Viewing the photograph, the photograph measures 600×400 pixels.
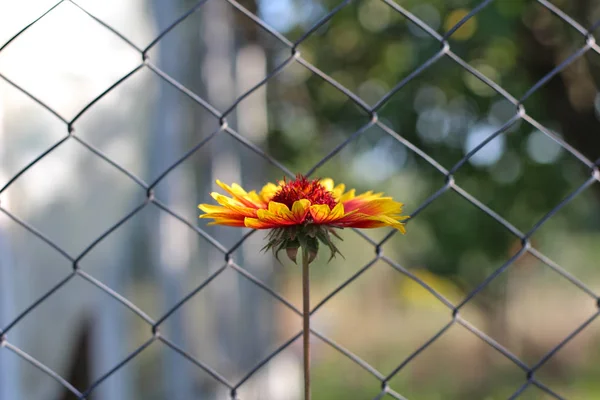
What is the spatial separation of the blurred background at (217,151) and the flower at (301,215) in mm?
196

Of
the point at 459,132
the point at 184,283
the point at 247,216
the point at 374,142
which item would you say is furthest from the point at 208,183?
the point at 247,216

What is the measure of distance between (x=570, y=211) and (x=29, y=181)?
5.91 ft

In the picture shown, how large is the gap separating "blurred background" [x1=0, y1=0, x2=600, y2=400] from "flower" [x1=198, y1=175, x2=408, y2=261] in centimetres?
20

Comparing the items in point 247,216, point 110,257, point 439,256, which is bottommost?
point 247,216

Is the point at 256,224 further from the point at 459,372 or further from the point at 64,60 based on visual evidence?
the point at 459,372

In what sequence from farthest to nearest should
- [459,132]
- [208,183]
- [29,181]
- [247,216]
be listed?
[208,183] → [459,132] → [29,181] → [247,216]

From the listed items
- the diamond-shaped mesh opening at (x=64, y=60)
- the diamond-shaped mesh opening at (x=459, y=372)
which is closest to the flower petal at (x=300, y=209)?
the diamond-shaped mesh opening at (x=64, y=60)

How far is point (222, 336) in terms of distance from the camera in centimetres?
306

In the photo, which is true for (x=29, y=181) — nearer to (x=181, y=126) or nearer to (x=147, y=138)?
(x=147, y=138)

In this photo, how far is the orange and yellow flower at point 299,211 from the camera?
50 centimetres

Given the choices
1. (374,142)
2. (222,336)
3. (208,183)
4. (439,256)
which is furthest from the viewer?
(222,336)

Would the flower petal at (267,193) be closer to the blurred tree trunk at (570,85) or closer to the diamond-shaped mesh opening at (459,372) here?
the blurred tree trunk at (570,85)

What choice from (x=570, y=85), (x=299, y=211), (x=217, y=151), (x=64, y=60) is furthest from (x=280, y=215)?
(x=217, y=151)

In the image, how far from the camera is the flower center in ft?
1.80
